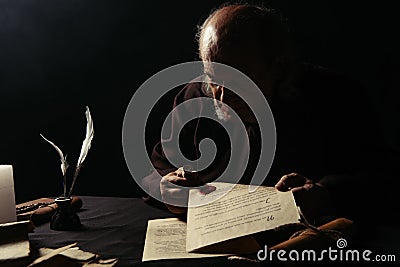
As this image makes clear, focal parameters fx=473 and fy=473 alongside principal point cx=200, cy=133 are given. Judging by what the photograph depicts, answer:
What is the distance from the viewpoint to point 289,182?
89cm

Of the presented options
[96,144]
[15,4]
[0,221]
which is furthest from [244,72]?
[15,4]

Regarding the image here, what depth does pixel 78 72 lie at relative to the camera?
2.05 m

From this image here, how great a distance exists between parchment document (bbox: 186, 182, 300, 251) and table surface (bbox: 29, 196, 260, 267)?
49 mm

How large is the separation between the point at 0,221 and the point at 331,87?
0.91 meters

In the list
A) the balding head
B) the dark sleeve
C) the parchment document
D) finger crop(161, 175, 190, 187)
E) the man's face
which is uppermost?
the balding head

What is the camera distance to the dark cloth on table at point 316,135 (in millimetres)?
1209

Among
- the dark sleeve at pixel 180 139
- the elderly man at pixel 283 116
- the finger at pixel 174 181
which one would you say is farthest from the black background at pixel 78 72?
the finger at pixel 174 181

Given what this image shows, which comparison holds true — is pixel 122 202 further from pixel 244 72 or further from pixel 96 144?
pixel 96 144

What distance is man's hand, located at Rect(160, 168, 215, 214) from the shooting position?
103cm

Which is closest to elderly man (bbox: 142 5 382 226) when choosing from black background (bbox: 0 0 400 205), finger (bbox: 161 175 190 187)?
finger (bbox: 161 175 190 187)

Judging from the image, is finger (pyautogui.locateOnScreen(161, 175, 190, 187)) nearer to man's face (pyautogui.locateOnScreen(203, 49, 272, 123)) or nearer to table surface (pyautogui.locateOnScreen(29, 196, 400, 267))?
table surface (pyautogui.locateOnScreen(29, 196, 400, 267))

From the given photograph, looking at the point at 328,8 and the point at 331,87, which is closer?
the point at 331,87

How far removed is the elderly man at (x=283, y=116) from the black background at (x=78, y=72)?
536 mm

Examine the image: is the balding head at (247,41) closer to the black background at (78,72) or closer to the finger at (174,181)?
the finger at (174,181)
